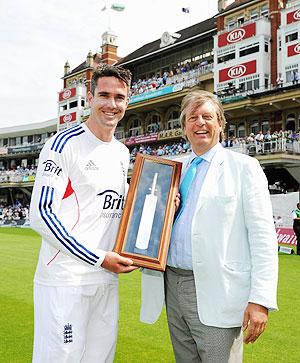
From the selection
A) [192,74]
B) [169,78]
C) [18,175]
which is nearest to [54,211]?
Result: [192,74]

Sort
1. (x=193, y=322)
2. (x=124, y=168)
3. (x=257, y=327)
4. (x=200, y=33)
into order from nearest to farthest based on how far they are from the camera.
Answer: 1. (x=257, y=327)
2. (x=193, y=322)
3. (x=124, y=168)
4. (x=200, y=33)

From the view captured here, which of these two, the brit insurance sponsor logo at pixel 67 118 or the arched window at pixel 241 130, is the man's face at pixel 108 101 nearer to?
the arched window at pixel 241 130

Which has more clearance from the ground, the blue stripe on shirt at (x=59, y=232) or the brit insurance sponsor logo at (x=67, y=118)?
the brit insurance sponsor logo at (x=67, y=118)

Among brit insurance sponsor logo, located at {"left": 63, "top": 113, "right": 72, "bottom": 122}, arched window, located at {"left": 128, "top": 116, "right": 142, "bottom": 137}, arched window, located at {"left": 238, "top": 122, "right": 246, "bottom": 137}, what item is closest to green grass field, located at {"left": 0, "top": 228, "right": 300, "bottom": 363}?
arched window, located at {"left": 238, "top": 122, "right": 246, "bottom": 137}

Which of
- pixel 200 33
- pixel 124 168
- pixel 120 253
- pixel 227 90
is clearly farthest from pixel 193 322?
pixel 200 33

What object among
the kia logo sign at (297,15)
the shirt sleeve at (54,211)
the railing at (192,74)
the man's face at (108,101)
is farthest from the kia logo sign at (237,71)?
the shirt sleeve at (54,211)

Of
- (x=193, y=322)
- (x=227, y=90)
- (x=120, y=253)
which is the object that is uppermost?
(x=227, y=90)

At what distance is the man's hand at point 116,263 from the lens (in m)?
2.61

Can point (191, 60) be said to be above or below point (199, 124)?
above

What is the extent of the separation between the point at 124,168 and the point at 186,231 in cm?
62

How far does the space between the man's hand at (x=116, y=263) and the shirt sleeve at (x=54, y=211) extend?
0.03m

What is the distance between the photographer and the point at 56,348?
2611 millimetres

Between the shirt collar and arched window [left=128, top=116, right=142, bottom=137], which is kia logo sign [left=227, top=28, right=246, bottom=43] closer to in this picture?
arched window [left=128, top=116, right=142, bottom=137]

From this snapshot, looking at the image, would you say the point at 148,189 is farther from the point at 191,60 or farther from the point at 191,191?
the point at 191,60
